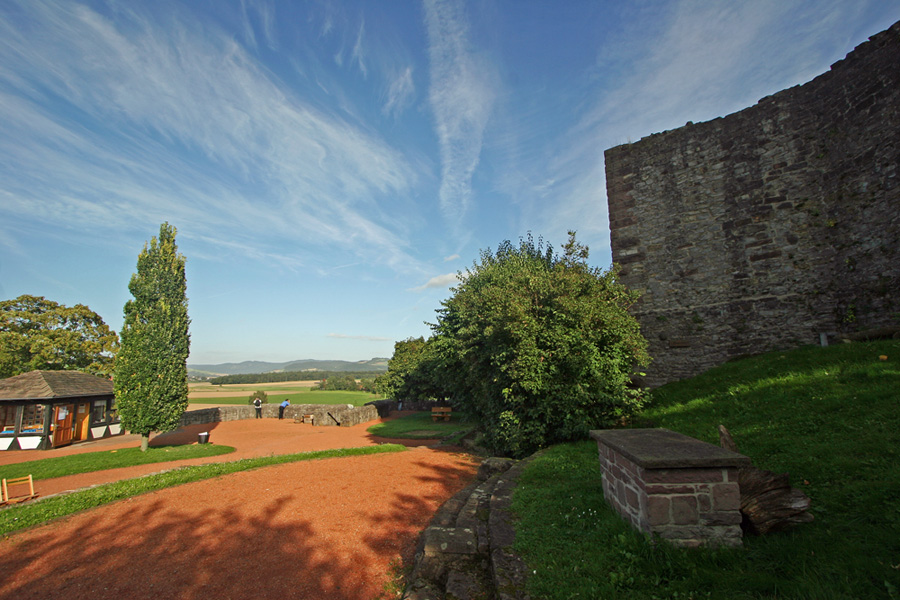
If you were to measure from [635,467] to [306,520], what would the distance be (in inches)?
218

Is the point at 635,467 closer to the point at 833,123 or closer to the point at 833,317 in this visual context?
the point at 833,317

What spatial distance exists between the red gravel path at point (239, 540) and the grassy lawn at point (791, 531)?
2.34m

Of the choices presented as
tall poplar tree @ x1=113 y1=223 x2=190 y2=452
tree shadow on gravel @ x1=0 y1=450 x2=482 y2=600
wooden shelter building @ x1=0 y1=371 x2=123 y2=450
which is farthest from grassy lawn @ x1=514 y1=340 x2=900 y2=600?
wooden shelter building @ x1=0 y1=371 x2=123 y2=450

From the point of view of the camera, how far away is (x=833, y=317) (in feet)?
34.5

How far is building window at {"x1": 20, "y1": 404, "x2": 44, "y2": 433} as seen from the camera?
18.4m

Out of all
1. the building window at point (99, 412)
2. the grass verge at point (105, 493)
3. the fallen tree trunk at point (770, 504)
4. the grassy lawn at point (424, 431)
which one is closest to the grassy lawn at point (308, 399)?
the grassy lawn at point (424, 431)

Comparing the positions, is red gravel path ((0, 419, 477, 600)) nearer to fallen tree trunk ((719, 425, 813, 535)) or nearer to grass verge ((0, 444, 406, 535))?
grass verge ((0, 444, 406, 535))

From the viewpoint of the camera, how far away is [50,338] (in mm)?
25422

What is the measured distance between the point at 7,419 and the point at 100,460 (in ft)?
28.1

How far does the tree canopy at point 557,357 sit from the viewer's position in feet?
30.3

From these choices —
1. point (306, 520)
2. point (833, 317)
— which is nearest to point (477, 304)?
point (306, 520)

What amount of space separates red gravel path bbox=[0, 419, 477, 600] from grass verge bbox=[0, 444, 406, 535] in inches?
19.1

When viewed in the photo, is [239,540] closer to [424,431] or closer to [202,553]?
[202,553]

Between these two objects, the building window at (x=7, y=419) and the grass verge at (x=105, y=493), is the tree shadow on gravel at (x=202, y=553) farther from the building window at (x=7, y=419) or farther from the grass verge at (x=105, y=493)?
the building window at (x=7, y=419)
